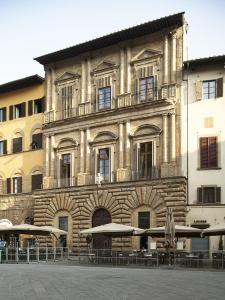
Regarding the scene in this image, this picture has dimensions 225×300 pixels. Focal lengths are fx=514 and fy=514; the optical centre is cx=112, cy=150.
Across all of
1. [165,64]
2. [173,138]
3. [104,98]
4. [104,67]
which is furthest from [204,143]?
[104,67]

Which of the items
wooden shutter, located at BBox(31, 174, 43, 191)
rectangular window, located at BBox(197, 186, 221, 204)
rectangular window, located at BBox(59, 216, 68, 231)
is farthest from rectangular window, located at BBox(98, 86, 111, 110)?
rectangular window, located at BBox(197, 186, 221, 204)

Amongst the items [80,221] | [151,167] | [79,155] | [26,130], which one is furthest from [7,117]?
[151,167]

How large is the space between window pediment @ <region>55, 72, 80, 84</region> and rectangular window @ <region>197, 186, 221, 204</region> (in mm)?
13097

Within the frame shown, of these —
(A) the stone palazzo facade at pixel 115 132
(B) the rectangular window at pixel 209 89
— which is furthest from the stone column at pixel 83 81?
(B) the rectangular window at pixel 209 89

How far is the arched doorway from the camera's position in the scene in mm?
34906

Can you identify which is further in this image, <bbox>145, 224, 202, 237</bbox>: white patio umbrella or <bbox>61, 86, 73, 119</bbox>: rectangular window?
<bbox>61, 86, 73, 119</bbox>: rectangular window

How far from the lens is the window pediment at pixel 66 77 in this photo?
38344 millimetres

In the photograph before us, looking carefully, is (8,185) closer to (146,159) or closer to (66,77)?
(66,77)

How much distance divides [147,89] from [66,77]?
731 centimetres

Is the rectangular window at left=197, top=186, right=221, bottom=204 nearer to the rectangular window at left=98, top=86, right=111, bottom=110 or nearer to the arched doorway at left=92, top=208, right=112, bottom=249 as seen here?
the arched doorway at left=92, top=208, right=112, bottom=249

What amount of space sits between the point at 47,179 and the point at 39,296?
27.1m

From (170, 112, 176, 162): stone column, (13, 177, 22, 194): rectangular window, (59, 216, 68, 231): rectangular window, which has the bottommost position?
(59, 216, 68, 231): rectangular window

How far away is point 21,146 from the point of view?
136ft

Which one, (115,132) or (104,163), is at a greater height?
(115,132)
